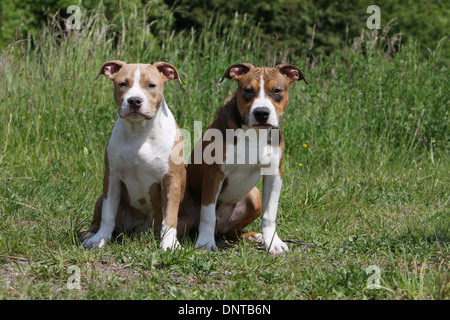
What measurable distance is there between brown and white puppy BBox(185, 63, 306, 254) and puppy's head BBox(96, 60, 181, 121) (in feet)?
1.76

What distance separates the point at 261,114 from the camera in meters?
3.92

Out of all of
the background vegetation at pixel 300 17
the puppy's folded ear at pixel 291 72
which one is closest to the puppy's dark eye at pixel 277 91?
the puppy's folded ear at pixel 291 72

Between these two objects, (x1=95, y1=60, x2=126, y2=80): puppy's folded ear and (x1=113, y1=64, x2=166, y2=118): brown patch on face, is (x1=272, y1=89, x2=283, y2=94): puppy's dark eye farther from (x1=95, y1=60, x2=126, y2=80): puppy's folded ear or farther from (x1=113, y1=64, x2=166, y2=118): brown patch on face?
(x1=95, y1=60, x2=126, y2=80): puppy's folded ear

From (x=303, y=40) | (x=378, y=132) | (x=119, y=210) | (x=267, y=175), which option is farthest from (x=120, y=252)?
(x=303, y=40)

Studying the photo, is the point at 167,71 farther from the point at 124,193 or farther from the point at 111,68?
the point at 124,193

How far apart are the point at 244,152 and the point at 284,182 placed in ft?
5.13

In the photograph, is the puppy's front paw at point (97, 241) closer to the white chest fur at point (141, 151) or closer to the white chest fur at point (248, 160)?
the white chest fur at point (141, 151)

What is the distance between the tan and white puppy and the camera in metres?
4.03

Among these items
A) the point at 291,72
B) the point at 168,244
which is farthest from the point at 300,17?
the point at 168,244

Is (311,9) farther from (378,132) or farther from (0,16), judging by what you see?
(378,132)

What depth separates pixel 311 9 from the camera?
16750mm

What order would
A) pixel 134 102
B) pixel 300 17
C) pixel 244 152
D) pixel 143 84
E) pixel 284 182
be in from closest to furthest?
pixel 134 102, pixel 143 84, pixel 244 152, pixel 284 182, pixel 300 17

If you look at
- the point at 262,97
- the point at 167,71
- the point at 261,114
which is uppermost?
the point at 167,71

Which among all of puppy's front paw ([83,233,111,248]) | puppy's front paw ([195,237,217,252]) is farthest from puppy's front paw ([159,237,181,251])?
puppy's front paw ([83,233,111,248])
